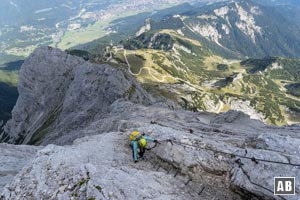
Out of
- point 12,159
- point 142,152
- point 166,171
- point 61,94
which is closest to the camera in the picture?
point 166,171

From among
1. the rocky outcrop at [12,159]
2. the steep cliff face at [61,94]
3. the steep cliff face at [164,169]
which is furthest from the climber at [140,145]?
the steep cliff face at [61,94]

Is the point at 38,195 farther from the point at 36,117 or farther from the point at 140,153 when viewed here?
the point at 36,117

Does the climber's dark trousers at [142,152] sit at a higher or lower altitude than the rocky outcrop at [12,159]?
higher

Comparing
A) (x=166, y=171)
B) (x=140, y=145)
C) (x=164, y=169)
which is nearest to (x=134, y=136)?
(x=140, y=145)

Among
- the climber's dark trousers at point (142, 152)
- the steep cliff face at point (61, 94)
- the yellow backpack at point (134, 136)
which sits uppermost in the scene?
the yellow backpack at point (134, 136)

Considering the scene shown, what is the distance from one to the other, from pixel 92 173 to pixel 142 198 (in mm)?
5559

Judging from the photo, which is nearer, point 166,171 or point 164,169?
point 166,171

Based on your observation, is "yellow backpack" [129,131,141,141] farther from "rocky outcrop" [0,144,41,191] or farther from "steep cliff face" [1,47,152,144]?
"steep cliff face" [1,47,152,144]

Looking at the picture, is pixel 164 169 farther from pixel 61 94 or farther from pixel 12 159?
pixel 61 94

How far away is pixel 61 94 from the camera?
128250 millimetres

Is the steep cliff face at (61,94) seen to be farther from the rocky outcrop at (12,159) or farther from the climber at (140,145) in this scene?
the climber at (140,145)

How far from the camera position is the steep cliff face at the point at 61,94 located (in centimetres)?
9394

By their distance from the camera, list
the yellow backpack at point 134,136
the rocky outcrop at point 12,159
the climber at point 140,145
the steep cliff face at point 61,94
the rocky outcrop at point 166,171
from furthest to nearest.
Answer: the steep cliff face at point 61,94, the rocky outcrop at point 12,159, the yellow backpack at point 134,136, the climber at point 140,145, the rocky outcrop at point 166,171

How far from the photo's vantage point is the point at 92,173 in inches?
1121
